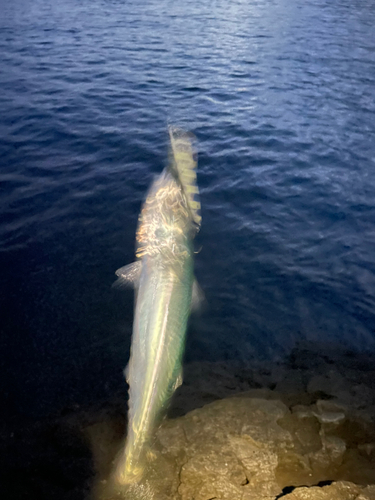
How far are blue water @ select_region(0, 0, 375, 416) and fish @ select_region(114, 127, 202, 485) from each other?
0.91m

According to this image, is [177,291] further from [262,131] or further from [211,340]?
[262,131]

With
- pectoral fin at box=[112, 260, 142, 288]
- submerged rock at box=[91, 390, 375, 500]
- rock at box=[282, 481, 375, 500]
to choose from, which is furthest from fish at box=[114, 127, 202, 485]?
rock at box=[282, 481, 375, 500]

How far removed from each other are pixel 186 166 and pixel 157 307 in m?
3.88

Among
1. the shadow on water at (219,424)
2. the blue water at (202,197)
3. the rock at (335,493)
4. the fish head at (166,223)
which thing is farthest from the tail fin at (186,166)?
the rock at (335,493)

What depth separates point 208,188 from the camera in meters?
7.73

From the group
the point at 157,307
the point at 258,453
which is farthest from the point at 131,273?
the point at 258,453

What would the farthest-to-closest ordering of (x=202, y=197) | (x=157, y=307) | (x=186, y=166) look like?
1. (x=202, y=197)
2. (x=186, y=166)
3. (x=157, y=307)

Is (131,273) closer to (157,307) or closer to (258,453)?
(157,307)

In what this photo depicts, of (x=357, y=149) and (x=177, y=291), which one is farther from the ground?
(x=177, y=291)

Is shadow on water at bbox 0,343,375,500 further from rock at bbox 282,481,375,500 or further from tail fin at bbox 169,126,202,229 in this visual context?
Result: tail fin at bbox 169,126,202,229

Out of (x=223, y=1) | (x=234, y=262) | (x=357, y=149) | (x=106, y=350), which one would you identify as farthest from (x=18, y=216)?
(x=223, y=1)

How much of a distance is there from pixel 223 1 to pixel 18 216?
29.8 m

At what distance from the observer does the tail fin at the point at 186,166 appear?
626 centimetres

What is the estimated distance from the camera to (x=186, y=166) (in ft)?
23.6
